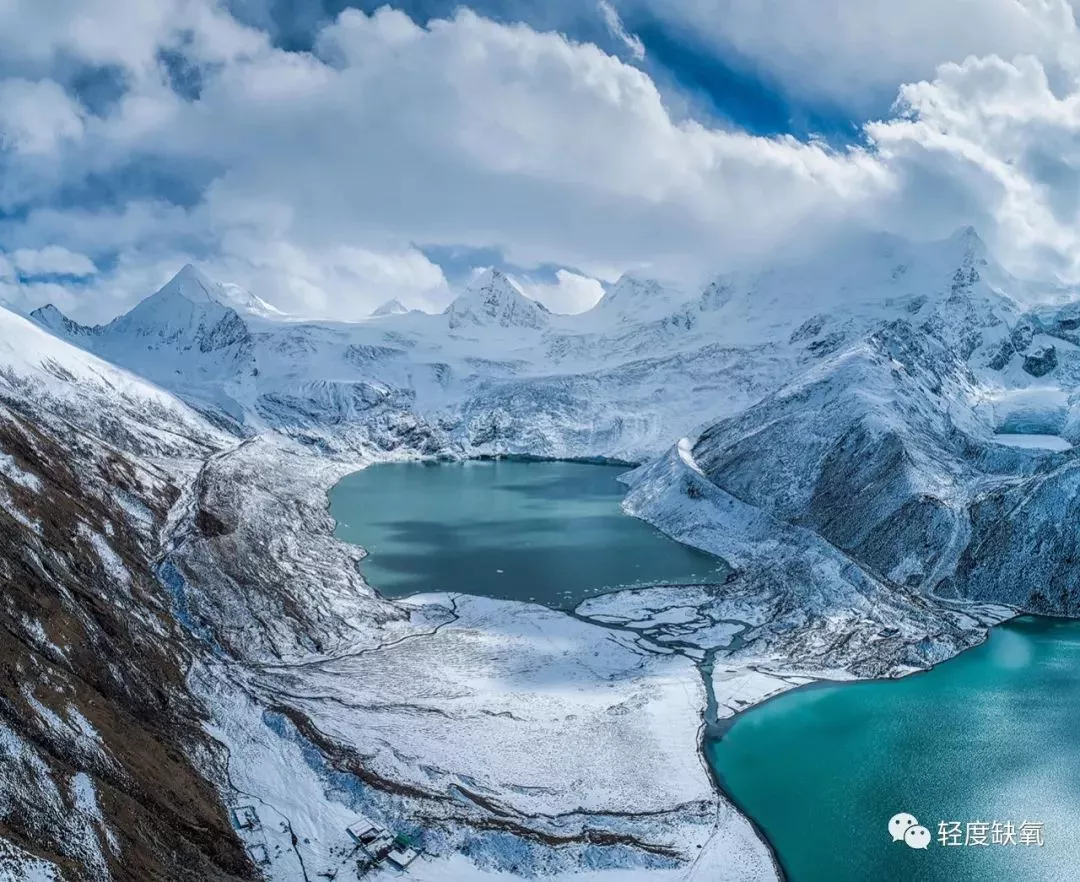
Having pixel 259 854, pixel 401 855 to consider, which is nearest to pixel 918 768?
pixel 401 855

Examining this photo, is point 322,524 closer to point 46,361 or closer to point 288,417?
point 46,361

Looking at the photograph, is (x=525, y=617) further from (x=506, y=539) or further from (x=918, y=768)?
(x=918, y=768)

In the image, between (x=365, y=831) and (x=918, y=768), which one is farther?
(x=918, y=768)

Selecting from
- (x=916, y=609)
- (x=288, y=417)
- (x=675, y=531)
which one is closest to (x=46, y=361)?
(x=288, y=417)

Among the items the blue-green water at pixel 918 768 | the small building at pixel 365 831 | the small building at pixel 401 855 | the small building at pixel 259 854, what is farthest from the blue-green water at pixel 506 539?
the small building at pixel 259 854

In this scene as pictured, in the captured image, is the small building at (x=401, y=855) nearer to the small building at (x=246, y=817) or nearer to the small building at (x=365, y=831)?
the small building at (x=365, y=831)

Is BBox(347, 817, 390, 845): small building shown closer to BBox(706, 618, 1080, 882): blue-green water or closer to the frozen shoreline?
the frozen shoreline

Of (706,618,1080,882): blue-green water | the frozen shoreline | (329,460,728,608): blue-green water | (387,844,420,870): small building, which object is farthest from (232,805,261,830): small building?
(329,460,728,608): blue-green water
